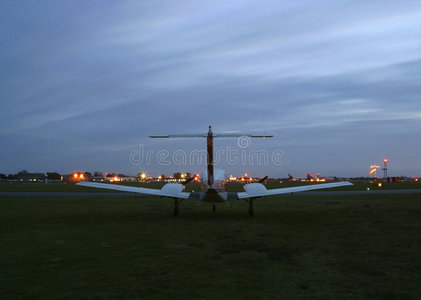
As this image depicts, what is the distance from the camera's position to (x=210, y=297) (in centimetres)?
584

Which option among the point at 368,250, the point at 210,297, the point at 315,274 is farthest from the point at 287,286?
the point at 368,250

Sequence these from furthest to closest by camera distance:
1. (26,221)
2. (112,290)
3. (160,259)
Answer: (26,221) → (160,259) → (112,290)

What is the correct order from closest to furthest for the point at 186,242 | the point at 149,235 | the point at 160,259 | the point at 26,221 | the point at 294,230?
the point at 160,259 → the point at 186,242 → the point at 149,235 → the point at 294,230 → the point at 26,221

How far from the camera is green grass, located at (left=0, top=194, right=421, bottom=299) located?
6.20m

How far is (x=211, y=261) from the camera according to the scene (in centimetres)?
845

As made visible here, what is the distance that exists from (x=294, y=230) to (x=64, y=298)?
971 centimetres

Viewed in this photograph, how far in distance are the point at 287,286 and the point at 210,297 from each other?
62.8 inches

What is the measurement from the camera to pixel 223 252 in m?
9.49

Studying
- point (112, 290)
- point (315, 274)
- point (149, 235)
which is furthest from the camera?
point (149, 235)

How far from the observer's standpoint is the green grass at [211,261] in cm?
620

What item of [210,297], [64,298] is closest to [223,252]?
[210,297]

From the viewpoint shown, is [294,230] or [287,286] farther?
[294,230]

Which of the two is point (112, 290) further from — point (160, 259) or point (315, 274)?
point (315, 274)

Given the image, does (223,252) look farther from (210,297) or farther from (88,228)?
(88,228)
